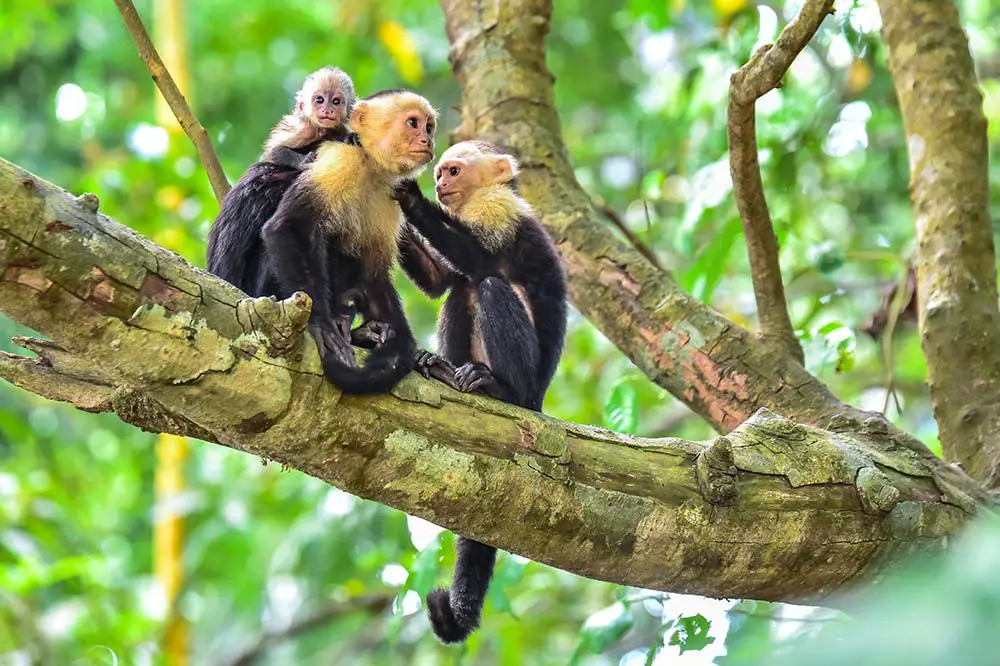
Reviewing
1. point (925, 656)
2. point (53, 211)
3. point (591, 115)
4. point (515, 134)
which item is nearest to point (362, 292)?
point (515, 134)

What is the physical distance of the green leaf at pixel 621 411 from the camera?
11.4 ft

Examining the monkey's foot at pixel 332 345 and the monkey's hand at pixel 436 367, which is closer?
the monkey's foot at pixel 332 345

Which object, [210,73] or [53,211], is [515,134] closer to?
[53,211]

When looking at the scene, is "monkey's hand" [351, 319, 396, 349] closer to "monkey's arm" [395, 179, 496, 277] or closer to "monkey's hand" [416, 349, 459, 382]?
"monkey's hand" [416, 349, 459, 382]

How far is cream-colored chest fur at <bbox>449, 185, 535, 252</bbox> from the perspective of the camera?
346 cm

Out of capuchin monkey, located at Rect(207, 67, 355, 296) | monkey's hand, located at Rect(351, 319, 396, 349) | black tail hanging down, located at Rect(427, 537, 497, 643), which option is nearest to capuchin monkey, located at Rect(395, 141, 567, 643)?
black tail hanging down, located at Rect(427, 537, 497, 643)

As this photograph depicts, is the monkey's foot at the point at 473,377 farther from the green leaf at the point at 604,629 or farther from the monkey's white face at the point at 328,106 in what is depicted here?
the monkey's white face at the point at 328,106

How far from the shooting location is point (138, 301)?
1.91m

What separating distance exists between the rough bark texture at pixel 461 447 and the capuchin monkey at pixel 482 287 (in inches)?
25.1

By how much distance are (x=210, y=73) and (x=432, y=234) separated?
616 centimetres

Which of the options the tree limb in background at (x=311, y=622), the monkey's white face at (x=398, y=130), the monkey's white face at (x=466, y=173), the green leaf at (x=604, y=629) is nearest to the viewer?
the green leaf at (x=604, y=629)

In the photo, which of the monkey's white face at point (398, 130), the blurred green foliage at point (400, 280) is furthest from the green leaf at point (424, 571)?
the monkey's white face at point (398, 130)

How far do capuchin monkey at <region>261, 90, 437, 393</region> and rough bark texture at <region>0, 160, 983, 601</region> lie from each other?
0.29m

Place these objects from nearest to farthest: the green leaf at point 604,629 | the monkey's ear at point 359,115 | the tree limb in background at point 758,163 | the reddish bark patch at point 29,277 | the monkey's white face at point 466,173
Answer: the reddish bark patch at point 29,277, the tree limb in background at point 758,163, the green leaf at point 604,629, the monkey's ear at point 359,115, the monkey's white face at point 466,173
